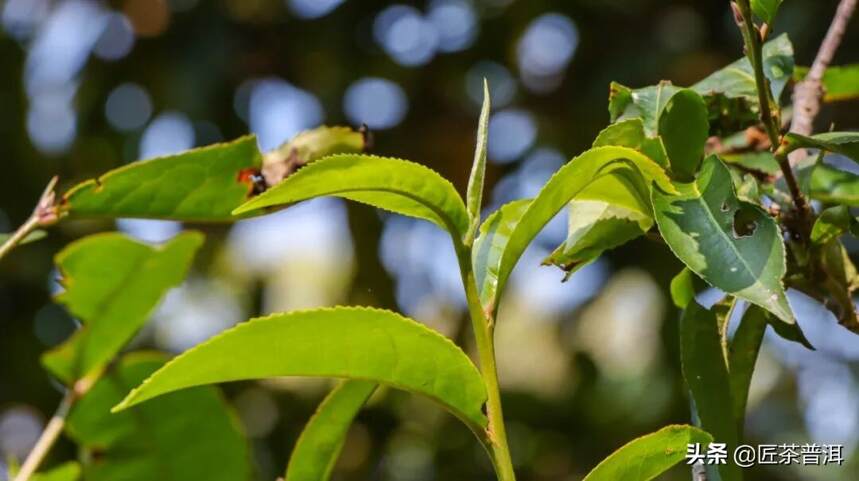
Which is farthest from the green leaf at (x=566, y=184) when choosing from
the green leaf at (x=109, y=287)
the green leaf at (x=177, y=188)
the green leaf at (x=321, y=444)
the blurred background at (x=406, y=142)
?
the blurred background at (x=406, y=142)

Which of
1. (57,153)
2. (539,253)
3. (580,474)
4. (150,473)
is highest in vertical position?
(150,473)

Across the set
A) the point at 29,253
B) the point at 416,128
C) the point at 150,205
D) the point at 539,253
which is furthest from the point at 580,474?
the point at 150,205

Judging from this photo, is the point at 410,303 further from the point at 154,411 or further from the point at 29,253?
the point at 154,411

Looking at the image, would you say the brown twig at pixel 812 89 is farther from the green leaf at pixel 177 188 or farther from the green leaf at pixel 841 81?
the green leaf at pixel 177 188

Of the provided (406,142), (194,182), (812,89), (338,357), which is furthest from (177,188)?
(406,142)

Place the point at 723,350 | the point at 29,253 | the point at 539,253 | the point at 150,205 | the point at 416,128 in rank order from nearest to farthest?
1. the point at 723,350
2. the point at 150,205
3. the point at 539,253
4. the point at 416,128
5. the point at 29,253

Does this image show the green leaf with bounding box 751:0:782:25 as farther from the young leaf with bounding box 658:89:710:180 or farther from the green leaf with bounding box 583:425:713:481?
the green leaf with bounding box 583:425:713:481

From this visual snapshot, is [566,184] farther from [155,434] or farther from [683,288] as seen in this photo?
[155,434]
